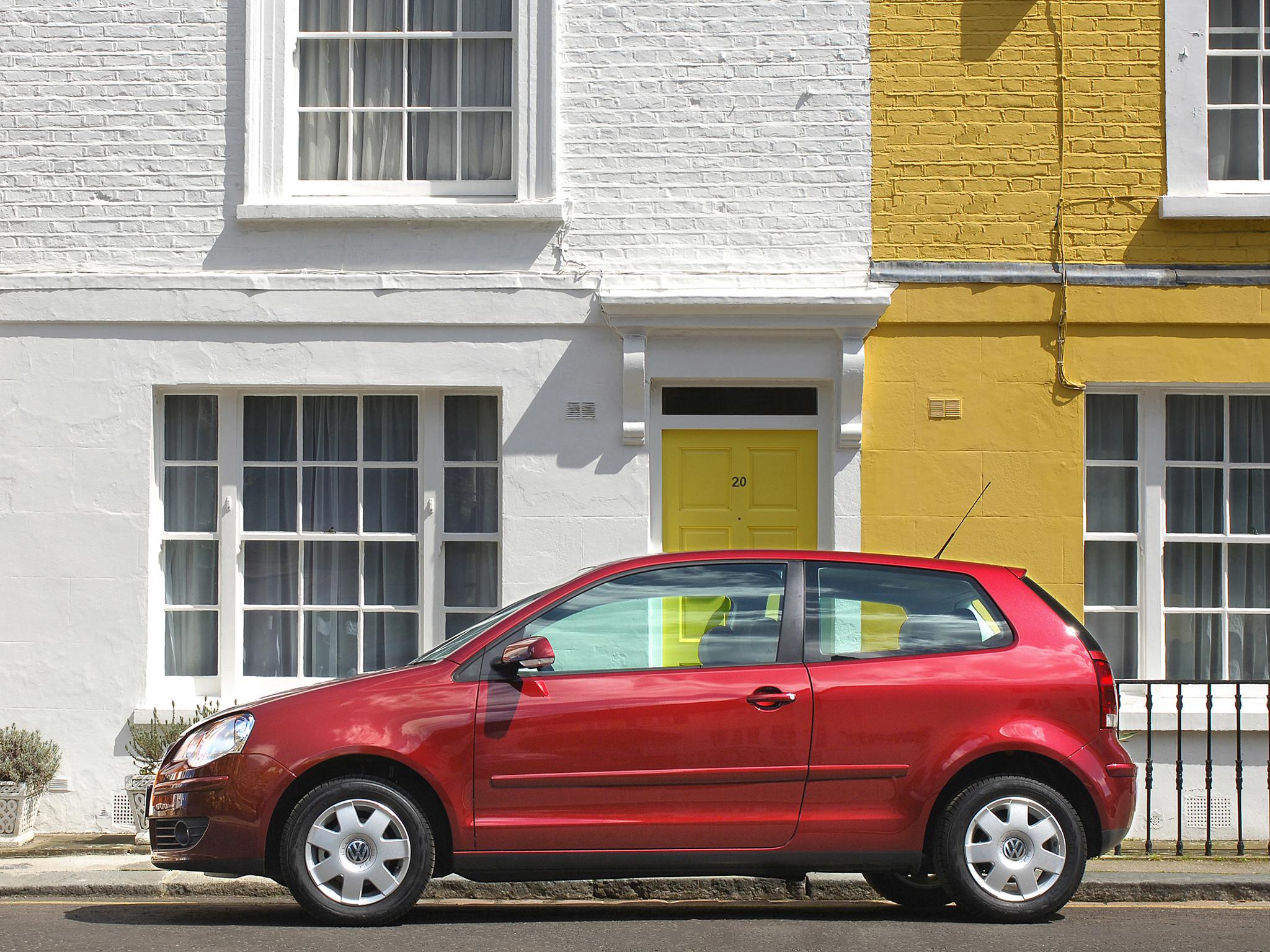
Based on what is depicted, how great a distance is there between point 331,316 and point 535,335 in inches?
52.2

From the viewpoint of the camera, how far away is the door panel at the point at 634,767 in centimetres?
604

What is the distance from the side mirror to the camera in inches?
236

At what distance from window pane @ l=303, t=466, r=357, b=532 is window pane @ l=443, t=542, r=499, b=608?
0.69 m

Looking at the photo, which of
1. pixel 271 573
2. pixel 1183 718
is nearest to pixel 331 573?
pixel 271 573

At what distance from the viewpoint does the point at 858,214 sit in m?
9.43

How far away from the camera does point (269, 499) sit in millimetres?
9633

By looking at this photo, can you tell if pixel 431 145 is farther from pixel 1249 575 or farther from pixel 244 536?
pixel 1249 575

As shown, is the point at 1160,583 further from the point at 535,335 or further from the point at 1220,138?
the point at 535,335

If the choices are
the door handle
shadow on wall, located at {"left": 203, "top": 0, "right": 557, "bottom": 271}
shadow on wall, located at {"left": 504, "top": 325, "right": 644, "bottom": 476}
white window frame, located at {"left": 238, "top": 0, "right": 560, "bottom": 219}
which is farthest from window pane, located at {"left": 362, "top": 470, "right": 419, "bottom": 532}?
the door handle

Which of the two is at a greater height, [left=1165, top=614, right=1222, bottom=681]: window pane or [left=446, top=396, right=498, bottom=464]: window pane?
[left=446, top=396, right=498, bottom=464]: window pane

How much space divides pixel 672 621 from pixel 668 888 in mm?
1686

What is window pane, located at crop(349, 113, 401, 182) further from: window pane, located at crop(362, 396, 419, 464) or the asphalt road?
the asphalt road

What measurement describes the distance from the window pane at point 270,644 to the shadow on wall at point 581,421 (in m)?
1.93

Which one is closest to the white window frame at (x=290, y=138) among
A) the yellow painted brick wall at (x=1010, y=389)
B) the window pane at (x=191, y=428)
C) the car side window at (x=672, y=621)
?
the window pane at (x=191, y=428)
